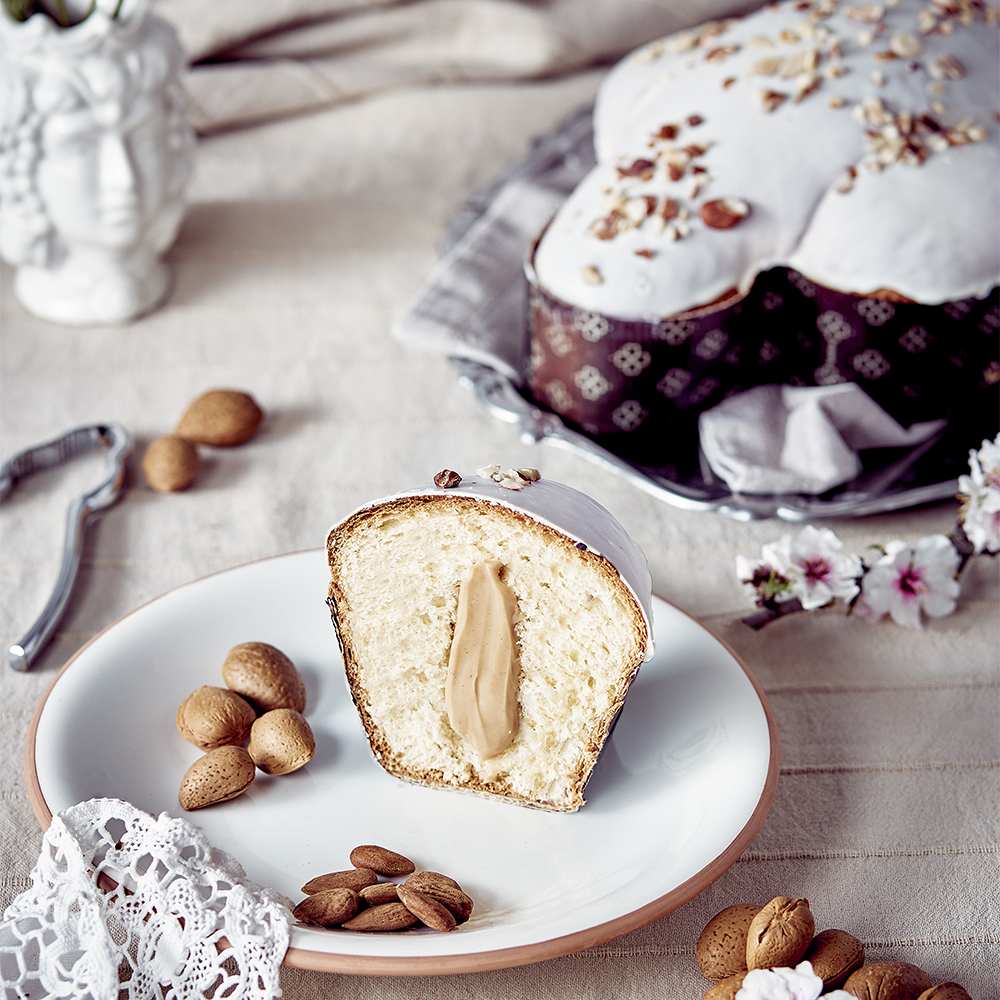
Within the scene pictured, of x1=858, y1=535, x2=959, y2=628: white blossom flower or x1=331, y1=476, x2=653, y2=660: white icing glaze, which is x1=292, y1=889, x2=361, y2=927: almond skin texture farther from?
x1=858, y1=535, x2=959, y2=628: white blossom flower

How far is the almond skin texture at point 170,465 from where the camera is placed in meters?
0.91

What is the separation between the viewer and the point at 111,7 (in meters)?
1.04

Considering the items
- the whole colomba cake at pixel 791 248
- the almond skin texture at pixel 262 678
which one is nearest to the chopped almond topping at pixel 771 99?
the whole colomba cake at pixel 791 248

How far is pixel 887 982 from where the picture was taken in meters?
0.50

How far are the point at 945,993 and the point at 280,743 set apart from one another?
35 cm

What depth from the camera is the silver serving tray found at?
870 mm

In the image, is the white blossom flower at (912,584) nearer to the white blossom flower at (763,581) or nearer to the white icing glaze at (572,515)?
the white blossom flower at (763,581)

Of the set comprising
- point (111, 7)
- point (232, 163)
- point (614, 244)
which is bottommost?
point (232, 163)

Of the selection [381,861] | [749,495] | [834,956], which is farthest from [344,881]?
[749,495]

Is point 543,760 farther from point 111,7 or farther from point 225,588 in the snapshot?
point 111,7

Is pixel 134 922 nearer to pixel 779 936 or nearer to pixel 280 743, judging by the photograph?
pixel 280 743

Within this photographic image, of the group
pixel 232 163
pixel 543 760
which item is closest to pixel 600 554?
pixel 543 760

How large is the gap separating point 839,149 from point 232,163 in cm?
83

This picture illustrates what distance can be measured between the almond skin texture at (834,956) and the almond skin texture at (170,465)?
0.61m
